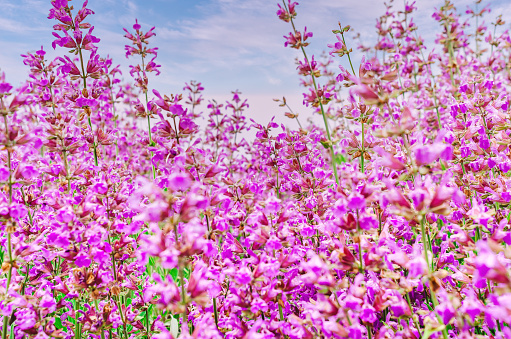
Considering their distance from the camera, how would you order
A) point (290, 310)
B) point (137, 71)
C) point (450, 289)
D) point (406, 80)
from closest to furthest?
point (450, 289)
point (290, 310)
point (137, 71)
point (406, 80)

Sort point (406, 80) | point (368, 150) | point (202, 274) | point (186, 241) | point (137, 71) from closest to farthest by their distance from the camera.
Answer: point (186, 241)
point (202, 274)
point (368, 150)
point (137, 71)
point (406, 80)

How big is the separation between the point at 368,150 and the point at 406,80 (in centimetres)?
472

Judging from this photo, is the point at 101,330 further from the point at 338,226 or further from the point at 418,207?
the point at 418,207

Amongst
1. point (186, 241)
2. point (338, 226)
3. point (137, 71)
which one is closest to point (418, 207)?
point (338, 226)

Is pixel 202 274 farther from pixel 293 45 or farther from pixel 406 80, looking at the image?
pixel 406 80

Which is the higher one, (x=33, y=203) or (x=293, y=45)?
(x=293, y=45)

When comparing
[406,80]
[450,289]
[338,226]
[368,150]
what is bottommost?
[450,289]

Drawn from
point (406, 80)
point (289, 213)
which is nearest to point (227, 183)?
point (289, 213)

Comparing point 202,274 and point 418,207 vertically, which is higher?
point 418,207

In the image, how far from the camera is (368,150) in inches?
127

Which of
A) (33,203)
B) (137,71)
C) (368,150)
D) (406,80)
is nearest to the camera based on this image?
(33,203)

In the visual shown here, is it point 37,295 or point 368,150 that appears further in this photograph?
point 368,150

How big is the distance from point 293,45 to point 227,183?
1.77 m

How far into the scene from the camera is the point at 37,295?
6.98ft
